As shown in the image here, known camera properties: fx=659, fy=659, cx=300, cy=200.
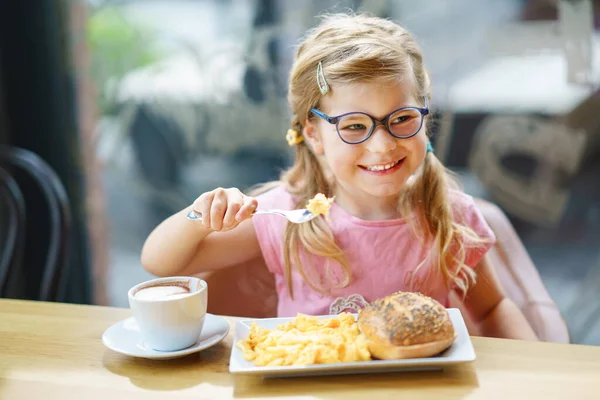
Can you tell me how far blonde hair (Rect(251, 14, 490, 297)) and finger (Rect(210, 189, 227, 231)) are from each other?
30 cm

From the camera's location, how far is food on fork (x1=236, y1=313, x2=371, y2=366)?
94 cm

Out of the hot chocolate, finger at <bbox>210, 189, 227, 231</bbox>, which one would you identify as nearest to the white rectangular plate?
the hot chocolate

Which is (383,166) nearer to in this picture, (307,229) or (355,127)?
(355,127)

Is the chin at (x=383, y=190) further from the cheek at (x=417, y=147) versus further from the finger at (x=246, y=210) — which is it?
the finger at (x=246, y=210)

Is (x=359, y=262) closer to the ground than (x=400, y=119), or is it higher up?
closer to the ground

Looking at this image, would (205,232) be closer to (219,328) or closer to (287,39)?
(219,328)

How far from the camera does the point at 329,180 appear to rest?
1455mm

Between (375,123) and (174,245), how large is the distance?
472mm

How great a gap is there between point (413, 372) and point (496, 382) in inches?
4.4

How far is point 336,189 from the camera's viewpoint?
4.75 ft

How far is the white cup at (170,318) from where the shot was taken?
98 centimetres

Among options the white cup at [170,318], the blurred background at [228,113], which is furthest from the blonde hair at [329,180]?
the blurred background at [228,113]

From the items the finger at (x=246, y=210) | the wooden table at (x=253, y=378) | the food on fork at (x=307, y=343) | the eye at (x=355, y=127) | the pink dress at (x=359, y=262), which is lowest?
the pink dress at (x=359, y=262)

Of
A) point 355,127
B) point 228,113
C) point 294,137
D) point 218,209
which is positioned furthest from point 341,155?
point 228,113
